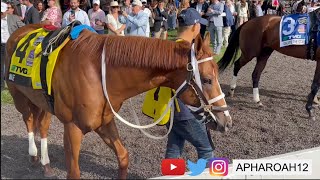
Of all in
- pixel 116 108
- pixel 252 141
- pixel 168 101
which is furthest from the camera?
pixel 252 141

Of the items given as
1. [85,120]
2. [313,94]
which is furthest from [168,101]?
[313,94]

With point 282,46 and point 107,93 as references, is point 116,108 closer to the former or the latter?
point 107,93

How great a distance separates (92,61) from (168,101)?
Answer: 75 cm

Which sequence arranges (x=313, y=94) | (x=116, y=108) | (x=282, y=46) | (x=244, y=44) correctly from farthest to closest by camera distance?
1. (x=244, y=44)
2. (x=282, y=46)
3. (x=313, y=94)
4. (x=116, y=108)

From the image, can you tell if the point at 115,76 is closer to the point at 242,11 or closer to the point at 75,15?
the point at 75,15

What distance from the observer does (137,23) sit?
8.89 metres

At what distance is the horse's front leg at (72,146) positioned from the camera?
3152 mm

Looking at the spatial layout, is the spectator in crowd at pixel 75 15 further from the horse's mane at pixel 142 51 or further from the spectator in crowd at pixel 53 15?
the horse's mane at pixel 142 51

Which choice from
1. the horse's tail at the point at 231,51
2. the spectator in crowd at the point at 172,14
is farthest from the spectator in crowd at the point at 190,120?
the spectator in crowd at the point at 172,14

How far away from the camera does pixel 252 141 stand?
16.8ft

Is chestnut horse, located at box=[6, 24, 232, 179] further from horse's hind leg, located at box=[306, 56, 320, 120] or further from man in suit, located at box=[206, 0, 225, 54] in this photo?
man in suit, located at box=[206, 0, 225, 54]

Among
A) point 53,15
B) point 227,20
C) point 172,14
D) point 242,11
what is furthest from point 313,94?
point 172,14

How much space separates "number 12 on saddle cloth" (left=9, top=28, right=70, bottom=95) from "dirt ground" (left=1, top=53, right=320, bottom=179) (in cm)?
87

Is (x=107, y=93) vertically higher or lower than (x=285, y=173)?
higher
